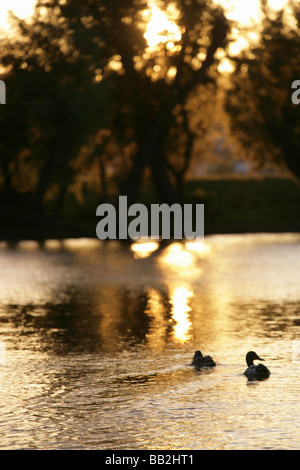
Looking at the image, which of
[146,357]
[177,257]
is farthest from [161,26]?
[146,357]

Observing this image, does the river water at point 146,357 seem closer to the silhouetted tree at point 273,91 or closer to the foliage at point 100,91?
the foliage at point 100,91

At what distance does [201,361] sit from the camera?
12.8 m

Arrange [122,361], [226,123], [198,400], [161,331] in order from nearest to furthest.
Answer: [198,400] < [122,361] < [161,331] < [226,123]

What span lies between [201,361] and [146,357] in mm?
1092

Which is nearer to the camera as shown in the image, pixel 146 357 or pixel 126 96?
pixel 146 357

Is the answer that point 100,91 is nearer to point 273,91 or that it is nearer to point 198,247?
point 198,247

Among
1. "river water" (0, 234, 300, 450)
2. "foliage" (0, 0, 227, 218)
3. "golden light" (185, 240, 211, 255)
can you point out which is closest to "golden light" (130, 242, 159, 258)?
"golden light" (185, 240, 211, 255)

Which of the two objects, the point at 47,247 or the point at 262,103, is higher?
the point at 262,103

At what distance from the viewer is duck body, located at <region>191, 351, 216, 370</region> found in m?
12.7

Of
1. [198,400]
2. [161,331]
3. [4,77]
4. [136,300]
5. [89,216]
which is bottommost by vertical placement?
[198,400]

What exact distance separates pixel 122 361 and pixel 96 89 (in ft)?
123

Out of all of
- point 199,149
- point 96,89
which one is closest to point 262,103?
point 199,149

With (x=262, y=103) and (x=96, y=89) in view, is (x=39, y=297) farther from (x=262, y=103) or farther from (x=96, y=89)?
(x=262, y=103)

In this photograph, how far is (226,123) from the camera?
66.6 metres
